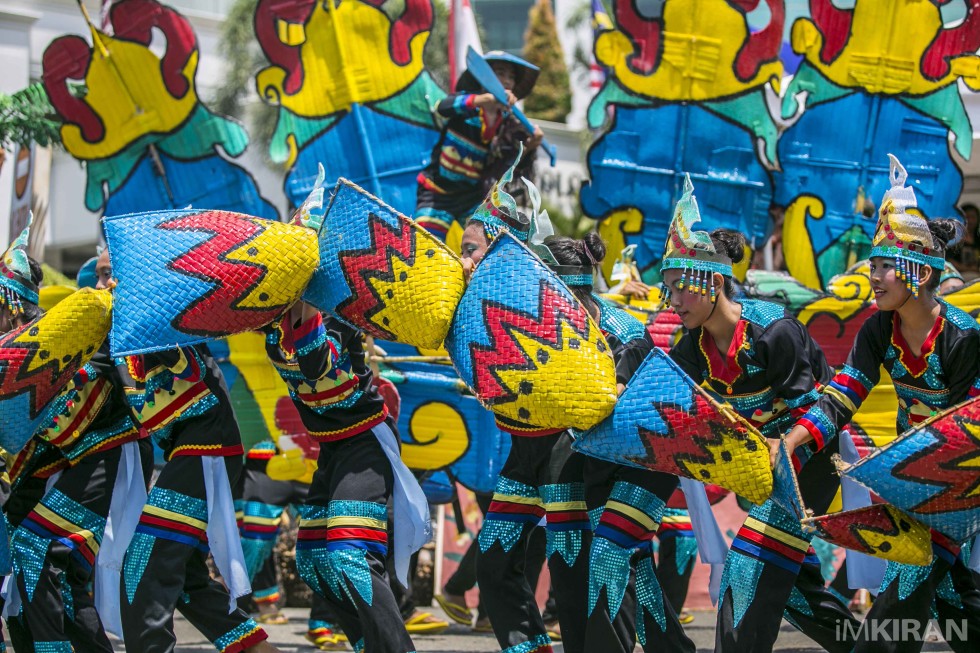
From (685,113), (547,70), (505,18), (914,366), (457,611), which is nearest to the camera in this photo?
(914,366)

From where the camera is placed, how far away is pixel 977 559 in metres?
4.75

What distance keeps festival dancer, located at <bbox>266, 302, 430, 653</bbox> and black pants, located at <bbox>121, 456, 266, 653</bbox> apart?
424mm

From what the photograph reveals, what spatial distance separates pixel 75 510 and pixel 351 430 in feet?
4.31

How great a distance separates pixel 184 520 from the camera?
17.3 feet

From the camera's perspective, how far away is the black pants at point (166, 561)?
515 centimetres

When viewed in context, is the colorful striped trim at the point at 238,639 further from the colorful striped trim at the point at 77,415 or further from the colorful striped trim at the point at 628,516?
the colorful striped trim at the point at 628,516

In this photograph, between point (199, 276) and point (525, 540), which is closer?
point (199, 276)

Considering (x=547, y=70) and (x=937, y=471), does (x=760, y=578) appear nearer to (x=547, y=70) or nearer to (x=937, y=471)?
(x=937, y=471)

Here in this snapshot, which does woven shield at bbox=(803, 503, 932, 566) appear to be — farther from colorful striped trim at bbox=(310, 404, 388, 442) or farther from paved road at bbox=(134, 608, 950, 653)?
paved road at bbox=(134, 608, 950, 653)

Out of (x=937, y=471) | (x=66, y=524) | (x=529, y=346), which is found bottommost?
(x=66, y=524)

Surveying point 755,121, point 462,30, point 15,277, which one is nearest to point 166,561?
point 15,277

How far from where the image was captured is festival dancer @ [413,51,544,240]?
8352 mm

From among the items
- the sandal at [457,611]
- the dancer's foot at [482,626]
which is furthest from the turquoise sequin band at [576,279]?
the sandal at [457,611]

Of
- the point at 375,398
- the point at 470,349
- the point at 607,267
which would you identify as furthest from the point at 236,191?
the point at 470,349
